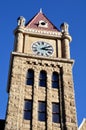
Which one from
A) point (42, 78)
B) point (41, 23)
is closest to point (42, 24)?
point (41, 23)

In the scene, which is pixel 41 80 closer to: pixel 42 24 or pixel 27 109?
pixel 27 109

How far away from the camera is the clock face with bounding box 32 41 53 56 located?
111 ft

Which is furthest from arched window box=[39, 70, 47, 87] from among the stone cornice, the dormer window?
the dormer window

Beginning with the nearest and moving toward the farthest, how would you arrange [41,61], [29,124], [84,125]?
1. [29,124]
2. [84,125]
3. [41,61]

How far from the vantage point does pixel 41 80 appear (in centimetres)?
3112

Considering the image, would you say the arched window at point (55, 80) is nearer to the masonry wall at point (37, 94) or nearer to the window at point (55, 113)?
the masonry wall at point (37, 94)

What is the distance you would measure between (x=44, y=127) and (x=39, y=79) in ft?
17.4

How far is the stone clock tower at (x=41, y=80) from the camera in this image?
27.5 m

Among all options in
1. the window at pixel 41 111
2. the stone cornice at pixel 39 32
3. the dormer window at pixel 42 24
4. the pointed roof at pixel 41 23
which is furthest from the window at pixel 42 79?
the dormer window at pixel 42 24

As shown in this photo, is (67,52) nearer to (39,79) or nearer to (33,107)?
(39,79)

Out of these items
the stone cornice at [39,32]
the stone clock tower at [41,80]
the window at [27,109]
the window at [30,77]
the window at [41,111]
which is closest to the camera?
the stone clock tower at [41,80]

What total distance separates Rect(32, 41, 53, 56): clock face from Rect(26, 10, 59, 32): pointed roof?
269cm

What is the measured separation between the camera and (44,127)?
89.0 ft

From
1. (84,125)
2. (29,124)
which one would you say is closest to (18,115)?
(29,124)
